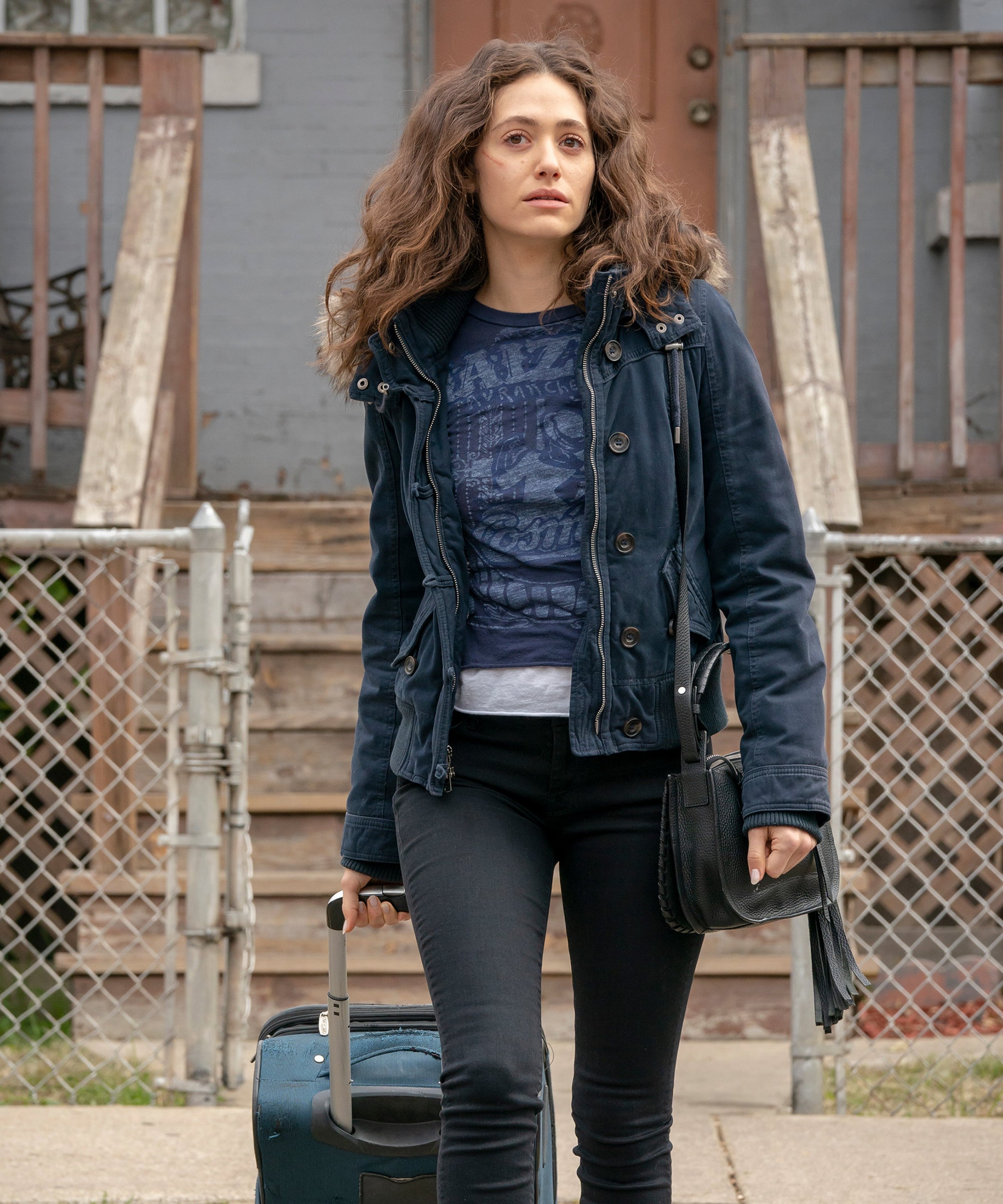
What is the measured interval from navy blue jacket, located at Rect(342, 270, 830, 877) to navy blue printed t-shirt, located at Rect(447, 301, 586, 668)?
1.0 inches

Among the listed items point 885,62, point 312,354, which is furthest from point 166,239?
point 885,62

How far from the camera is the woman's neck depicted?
2021mm

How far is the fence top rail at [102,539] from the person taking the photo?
344 cm

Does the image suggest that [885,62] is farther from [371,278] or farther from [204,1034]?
[204,1034]

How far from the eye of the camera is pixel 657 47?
654cm

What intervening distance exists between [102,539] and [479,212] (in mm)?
1703

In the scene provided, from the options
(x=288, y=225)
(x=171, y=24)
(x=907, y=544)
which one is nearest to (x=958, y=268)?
(x=907, y=544)

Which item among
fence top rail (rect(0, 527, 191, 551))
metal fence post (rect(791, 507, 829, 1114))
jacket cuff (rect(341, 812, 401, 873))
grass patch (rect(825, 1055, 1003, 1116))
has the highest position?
Answer: fence top rail (rect(0, 527, 191, 551))

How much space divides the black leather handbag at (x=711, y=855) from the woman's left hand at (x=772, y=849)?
17 mm

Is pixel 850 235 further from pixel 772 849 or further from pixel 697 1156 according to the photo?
pixel 772 849

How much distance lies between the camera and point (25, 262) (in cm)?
644

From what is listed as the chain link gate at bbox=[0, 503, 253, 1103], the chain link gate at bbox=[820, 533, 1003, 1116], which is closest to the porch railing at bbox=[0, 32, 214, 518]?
the chain link gate at bbox=[0, 503, 253, 1103]

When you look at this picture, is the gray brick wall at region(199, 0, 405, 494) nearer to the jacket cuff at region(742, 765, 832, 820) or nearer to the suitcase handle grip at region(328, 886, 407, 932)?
the suitcase handle grip at region(328, 886, 407, 932)

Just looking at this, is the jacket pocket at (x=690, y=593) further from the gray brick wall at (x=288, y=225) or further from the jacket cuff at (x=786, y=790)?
the gray brick wall at (x=288, y=225)
